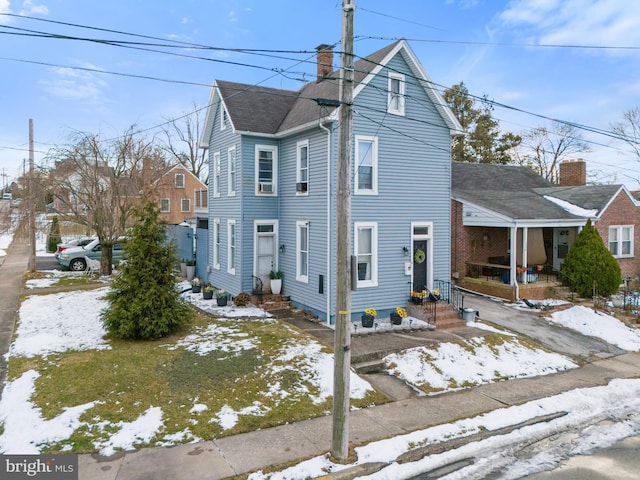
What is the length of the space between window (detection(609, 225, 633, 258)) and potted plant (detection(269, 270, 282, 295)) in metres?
16.2

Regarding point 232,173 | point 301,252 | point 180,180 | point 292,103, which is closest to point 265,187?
point 232,173

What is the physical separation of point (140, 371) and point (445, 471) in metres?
6.38

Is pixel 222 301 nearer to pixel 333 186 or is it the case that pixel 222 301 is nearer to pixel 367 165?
pixel 333 186

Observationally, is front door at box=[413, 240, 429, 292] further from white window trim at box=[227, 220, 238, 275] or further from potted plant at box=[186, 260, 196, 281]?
potted plant at box=[186, 260, 196, 281]

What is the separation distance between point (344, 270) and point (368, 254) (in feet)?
24.1

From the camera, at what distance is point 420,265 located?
1505cm

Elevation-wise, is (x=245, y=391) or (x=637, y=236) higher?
(x=637, y=236)

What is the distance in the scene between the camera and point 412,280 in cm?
1471

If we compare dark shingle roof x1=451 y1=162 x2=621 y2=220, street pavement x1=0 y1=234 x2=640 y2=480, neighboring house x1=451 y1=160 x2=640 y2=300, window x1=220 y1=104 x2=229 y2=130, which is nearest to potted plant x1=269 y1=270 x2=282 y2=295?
street pavement x1=0 y1=234 x2=640 y2=480

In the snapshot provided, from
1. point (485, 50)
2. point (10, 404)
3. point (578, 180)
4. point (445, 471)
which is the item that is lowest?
point (445, 471)

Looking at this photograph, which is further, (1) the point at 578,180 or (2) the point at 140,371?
(1) the point at 578,180

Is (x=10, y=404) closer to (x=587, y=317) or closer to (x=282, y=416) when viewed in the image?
(x=282, y=416)

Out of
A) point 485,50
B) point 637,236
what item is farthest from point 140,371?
point 637,236

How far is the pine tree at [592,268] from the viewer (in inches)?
698
